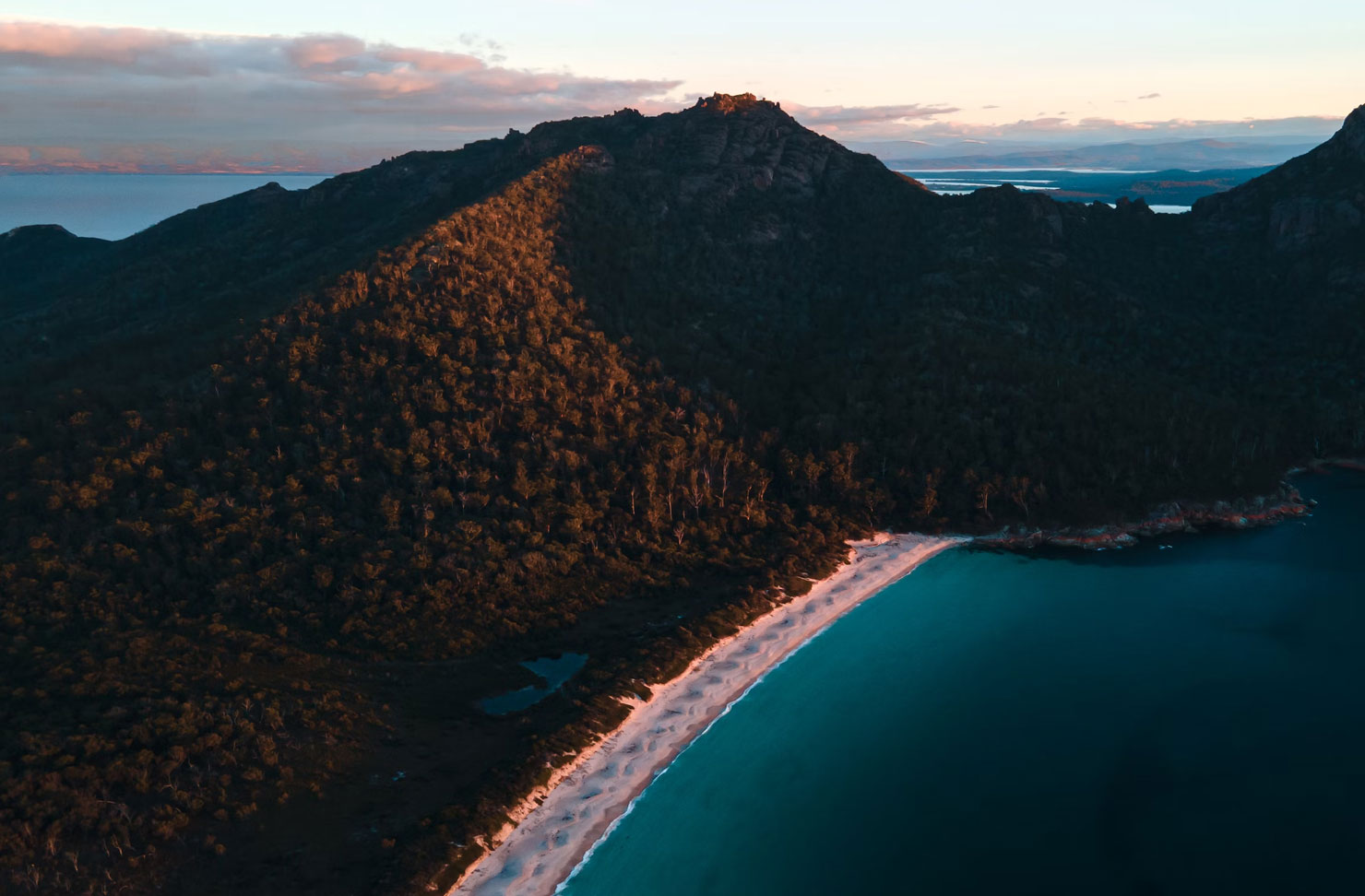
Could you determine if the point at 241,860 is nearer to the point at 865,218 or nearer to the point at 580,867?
the point at 580,867

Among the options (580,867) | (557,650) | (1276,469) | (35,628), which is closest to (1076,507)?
(1276,469)

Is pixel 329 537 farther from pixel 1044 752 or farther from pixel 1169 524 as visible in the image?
pixel 1169 524

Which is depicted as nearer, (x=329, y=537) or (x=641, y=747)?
(x=641, y=747)

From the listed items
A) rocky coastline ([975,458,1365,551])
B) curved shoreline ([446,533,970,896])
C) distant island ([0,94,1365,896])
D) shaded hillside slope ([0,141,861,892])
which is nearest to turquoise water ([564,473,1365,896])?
curved shoreline ([446,533,970,896])

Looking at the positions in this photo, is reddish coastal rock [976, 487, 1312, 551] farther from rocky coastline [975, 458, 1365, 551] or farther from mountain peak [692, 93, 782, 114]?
mountain peak [692, 93, 782, 114]

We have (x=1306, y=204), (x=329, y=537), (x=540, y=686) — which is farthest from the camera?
(x=1306, y=204)

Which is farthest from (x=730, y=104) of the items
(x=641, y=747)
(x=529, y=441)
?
(x=641, y=747)

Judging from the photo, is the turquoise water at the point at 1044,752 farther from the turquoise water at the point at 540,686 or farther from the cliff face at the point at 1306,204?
the cliff face at the point at 1306,204
